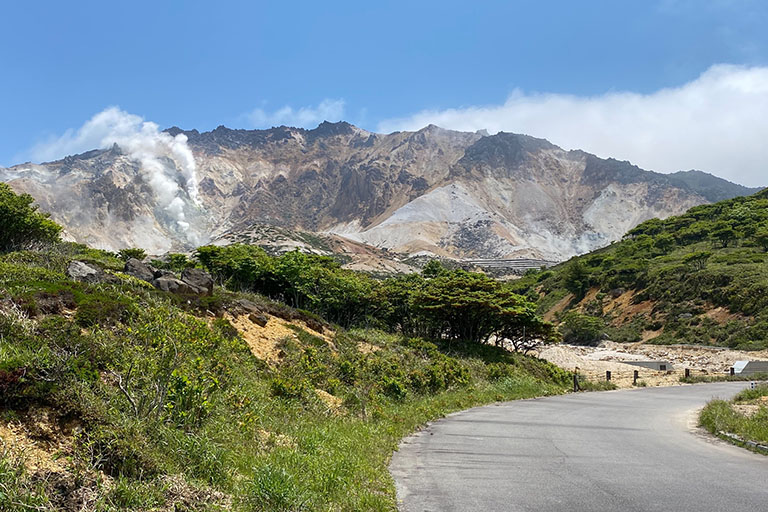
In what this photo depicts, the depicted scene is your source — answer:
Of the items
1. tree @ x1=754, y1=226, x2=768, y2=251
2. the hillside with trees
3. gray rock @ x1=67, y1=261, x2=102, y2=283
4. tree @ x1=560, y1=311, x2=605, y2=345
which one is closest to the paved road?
the hillside with trees

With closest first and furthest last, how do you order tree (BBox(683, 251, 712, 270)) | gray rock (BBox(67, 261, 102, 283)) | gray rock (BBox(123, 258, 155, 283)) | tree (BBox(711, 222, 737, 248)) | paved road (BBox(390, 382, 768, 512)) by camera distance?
paved road (BBox(390, 382, 768, 512)), gray rock (BBox(67, 261, 102, 283)), gray rock (BBox(123, 258, 155, 283)), tree (BBox(683, 251, 712, 270)), tree (BBox(711, 222, 737, 248))

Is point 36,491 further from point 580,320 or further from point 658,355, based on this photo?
point 580,320

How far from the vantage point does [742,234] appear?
76312 mm

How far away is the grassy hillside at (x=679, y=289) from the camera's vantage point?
5112 centimetres

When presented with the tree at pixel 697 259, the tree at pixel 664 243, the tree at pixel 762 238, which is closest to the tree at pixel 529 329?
the tree at pixel 697 259

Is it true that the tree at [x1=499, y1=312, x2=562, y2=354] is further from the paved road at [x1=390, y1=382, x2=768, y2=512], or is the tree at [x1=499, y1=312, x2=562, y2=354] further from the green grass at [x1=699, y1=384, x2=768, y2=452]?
the paved road at [x1=390, y1=382, x2=768, y2=512]

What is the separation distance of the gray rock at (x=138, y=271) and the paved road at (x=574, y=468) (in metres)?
15.4

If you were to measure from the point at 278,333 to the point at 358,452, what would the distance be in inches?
483

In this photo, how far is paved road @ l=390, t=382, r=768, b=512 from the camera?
255 inches

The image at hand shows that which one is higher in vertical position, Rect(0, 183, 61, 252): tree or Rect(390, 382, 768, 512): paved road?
Rect(0, 183, 61, 252): tree

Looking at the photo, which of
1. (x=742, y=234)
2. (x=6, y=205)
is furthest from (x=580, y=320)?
(x=6, y=205)

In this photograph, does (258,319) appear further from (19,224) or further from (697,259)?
(697,259)

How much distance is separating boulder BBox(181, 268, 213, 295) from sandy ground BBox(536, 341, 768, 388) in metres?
24.4

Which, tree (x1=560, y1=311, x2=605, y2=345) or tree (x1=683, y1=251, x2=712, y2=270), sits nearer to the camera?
tree (x1=560, y1=311, x2=605, y2=345)
